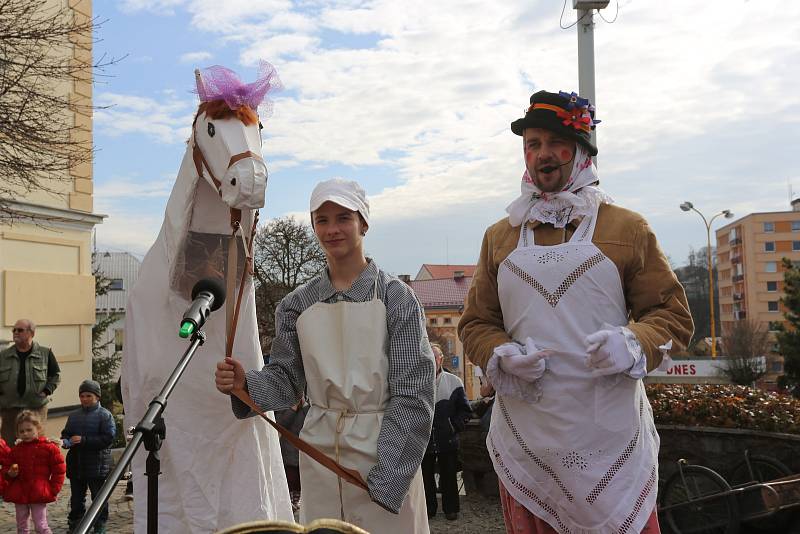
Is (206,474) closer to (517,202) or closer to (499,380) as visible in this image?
(499,380)

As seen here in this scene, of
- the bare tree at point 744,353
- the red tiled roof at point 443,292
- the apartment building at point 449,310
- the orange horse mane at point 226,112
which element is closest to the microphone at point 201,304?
the orange horse mane at point 226,112

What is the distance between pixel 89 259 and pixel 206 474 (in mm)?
12838

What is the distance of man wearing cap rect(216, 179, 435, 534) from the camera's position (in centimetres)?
259

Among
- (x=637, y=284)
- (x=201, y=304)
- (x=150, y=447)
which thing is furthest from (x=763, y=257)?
(x=150, y=447)

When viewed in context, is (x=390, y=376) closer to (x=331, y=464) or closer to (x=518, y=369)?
(x=331, y=464)

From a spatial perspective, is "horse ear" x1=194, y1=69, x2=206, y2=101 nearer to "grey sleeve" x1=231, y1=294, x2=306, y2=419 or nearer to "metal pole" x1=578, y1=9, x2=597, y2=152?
"grey sleeve" x1=231, y1=294, x2=306, y2=419

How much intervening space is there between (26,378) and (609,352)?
7.63 m

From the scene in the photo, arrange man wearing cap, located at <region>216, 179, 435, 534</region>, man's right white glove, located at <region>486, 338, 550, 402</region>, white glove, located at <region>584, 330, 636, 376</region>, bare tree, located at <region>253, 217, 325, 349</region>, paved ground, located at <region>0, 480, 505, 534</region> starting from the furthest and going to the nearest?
bare tree, located at <region>253, 217, 325, 349</region>
paved ground, located at <region>0, 480, 505, 534</region>
man wearing cap, located at <region>216, 179, 435, 534</region>
man's right white glove, located at <region>486, 338, 550, 402</region>
white glove, located at <region>584, 330, 636, 376</region>

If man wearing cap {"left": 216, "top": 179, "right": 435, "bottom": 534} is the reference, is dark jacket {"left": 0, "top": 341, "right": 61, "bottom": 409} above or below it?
below

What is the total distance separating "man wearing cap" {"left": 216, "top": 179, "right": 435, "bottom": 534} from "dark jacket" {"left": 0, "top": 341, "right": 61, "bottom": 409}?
6.45 metres

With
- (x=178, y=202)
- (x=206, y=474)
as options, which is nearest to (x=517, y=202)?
Result: (x=178, y=202)

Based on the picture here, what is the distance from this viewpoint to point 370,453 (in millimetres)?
2582

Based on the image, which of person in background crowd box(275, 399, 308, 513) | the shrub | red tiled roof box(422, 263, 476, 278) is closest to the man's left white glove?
person in background crowd box(275, 399, 308, 513)

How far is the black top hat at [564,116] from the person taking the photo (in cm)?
267
